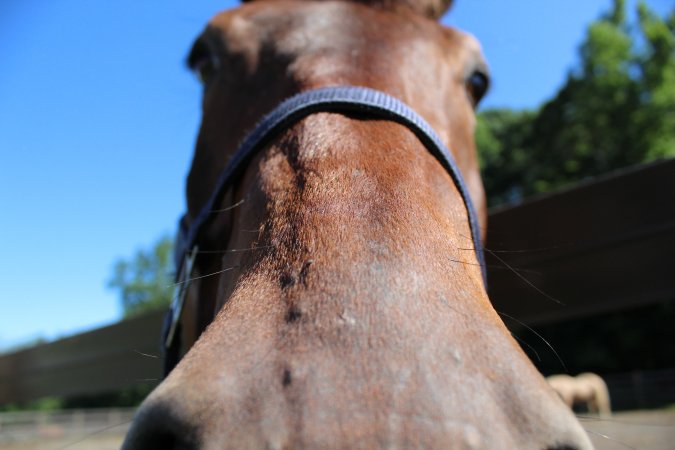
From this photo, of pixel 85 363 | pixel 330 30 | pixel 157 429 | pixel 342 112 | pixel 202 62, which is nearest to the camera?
pixel 157 429

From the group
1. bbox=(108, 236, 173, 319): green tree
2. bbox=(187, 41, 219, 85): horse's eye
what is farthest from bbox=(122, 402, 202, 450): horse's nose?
bbox=(108, 236, 173, 319): green tree

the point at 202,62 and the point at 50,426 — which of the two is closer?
the point at 202,62

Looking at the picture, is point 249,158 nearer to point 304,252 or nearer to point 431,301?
point 304,252

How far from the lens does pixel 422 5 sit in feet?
7.29

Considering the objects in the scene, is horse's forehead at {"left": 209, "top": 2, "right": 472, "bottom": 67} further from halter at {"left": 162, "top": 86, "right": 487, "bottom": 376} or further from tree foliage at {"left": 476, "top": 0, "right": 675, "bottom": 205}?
tree foliage at {"left": 476, "top": 0, "right": 675, "bottom": 205}

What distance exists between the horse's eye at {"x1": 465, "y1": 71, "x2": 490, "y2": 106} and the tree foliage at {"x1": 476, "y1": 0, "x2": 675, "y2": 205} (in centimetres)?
1767

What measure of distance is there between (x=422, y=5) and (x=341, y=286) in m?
1.78

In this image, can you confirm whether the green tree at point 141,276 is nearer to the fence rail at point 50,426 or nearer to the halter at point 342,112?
the fence rail at point 50,426

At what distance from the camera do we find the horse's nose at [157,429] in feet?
2.32

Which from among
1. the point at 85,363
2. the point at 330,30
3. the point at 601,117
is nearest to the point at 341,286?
the point at 330,30

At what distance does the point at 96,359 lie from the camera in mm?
4316

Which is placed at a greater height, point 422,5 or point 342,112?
point 422,5

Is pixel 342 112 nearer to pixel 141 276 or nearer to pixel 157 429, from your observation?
pixel 157 429

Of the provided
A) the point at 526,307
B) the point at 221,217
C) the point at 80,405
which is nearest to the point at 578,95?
the point at 526,307
